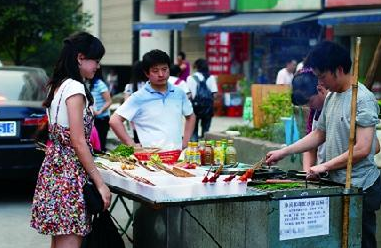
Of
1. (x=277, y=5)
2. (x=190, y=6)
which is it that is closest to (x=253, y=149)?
(x=277, y=5)

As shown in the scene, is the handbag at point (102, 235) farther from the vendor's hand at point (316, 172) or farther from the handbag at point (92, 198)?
the vendor's hand at point (316, 172)

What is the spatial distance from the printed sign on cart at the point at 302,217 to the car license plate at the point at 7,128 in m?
4.76

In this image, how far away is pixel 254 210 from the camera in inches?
183

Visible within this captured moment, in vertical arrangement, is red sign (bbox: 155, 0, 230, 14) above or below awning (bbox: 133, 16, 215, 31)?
above

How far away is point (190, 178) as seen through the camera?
489cm

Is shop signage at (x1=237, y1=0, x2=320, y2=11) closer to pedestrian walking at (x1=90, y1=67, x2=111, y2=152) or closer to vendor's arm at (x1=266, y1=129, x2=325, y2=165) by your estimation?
pedestrian walking at (x1=90, y1=67, x2=111, y2=152)

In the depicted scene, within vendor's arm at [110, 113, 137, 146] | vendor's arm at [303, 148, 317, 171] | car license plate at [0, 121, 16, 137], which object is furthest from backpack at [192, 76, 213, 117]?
vendor's arm at [303, 148, 317, 171]

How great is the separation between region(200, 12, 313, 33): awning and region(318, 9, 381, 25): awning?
1284 mm

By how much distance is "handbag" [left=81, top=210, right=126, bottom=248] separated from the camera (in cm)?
496

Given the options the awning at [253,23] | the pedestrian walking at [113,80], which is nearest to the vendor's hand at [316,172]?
the awning at [253,23]

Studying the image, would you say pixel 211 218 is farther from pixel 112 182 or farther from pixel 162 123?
pixel 162 123

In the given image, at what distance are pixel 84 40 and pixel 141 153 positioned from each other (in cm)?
135

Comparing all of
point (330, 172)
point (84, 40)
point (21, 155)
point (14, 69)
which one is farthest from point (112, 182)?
point (14, 69)

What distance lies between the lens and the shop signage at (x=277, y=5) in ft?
62.8
